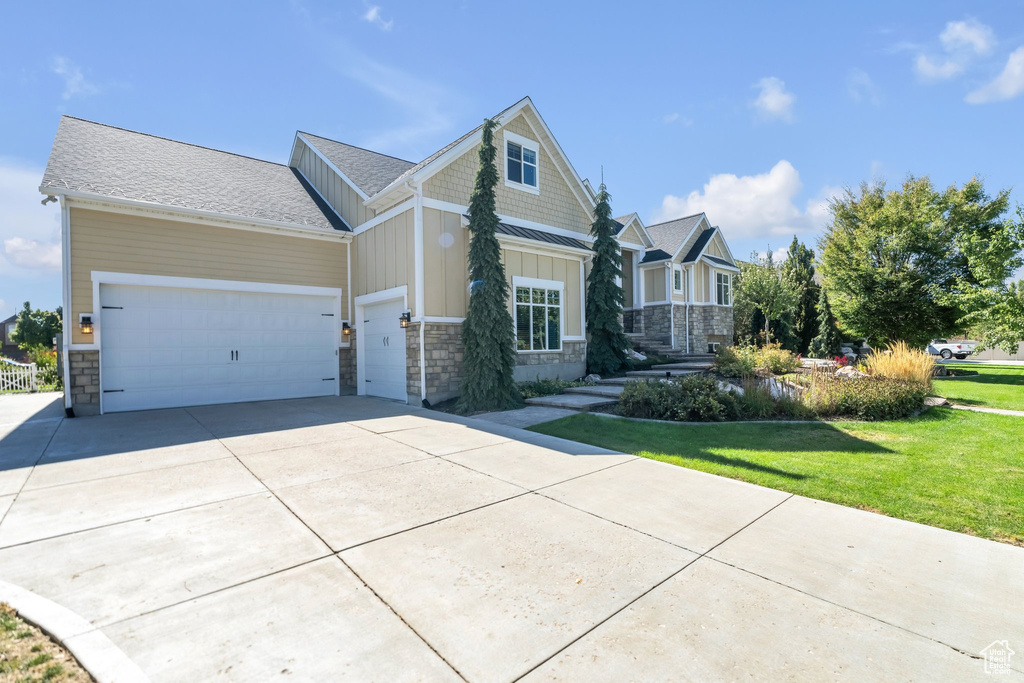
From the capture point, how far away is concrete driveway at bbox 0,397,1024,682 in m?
2.30

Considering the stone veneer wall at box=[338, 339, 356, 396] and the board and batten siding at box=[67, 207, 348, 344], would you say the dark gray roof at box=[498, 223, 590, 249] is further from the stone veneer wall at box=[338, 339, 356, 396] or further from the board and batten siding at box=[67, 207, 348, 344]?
the stone veneer wall at box=[338, 339, 356, 396]

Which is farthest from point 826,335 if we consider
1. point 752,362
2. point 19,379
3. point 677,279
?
point 19,379

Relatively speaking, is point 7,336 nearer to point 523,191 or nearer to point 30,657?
point 523,191

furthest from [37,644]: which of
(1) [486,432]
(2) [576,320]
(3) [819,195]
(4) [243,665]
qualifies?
(3) [819,195]

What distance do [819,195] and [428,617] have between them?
2172cm

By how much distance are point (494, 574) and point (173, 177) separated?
1325 centimetres

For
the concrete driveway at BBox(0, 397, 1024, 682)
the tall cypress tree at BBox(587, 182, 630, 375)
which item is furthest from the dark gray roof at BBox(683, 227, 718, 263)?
the concrete driveway at BBox(0, 397, 1024, 682)

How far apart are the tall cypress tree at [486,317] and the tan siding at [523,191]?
2.70 ft

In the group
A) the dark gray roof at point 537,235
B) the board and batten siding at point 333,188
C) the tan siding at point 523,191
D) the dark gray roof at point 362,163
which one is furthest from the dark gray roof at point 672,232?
the board and batten siding at point 333,188

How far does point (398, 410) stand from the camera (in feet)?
33.0

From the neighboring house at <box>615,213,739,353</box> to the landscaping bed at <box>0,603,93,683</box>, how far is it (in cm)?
1827

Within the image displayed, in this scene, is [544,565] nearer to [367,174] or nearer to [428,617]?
[428,617]

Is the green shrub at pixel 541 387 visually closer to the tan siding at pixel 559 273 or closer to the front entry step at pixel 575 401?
the front entry step at pixel 575 401

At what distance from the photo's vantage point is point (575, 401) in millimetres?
10078
